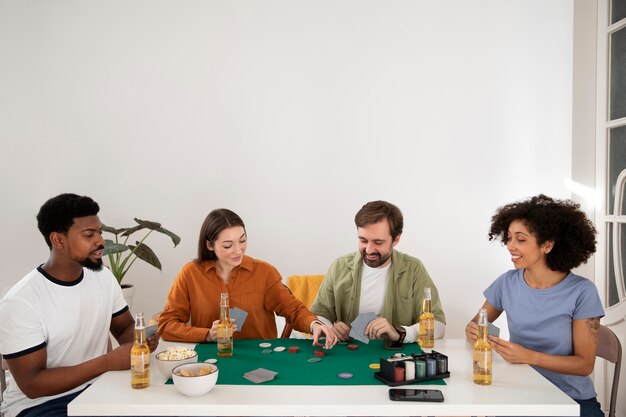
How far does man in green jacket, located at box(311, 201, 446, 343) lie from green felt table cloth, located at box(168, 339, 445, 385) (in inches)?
16.4

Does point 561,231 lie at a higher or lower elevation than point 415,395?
higher

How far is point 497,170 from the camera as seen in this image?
3.91 m

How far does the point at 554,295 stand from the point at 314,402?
1.13 m

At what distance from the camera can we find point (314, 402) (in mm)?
1604

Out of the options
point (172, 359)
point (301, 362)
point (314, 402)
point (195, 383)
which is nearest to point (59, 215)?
point (172, 359)

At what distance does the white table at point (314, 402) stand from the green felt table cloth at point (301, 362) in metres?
0.06

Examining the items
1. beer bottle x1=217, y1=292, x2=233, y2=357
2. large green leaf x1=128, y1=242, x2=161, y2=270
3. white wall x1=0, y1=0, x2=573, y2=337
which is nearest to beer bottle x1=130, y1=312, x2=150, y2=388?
beer bottle x1=217, y1=292, x2=233, y2=357

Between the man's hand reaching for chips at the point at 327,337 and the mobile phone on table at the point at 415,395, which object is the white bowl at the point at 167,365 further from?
the mobile phone on table at the point at 415,395

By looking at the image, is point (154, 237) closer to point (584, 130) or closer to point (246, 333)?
point (246, 333)

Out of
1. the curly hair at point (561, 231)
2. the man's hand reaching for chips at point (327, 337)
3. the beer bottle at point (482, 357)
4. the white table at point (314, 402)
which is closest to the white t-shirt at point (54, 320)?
the white table at point (314, 402)

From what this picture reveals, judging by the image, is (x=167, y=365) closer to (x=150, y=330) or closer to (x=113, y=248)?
(x=150, y=330)

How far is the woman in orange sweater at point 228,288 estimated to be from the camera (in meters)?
2.50

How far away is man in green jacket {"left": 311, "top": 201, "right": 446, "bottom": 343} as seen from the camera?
2609 millimetres

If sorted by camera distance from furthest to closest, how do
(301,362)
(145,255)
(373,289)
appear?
(145,255), (373,289), (301,362)
